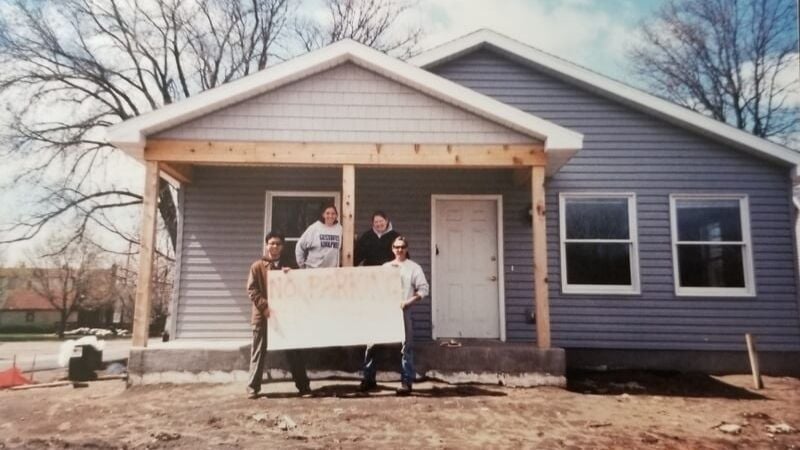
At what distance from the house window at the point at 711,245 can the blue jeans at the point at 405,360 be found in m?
4.83

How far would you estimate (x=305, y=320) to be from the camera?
18.0 feet

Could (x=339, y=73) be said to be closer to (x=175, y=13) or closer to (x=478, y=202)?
(x=478, y=202)

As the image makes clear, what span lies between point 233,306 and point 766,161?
8.89m

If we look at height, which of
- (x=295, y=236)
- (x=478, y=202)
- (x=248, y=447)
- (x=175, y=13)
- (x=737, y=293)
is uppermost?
(x=175, y=13)

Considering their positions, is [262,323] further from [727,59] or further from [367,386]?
[727,59]

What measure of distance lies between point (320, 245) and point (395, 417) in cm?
229

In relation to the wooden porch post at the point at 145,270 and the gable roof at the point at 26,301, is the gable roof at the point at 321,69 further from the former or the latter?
the gable roof at the point at 26,301

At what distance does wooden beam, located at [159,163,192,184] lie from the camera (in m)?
6.62

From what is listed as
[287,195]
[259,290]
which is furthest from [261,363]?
[287,195]

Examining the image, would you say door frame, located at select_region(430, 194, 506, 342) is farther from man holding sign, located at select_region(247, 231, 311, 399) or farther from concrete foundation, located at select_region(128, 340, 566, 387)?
man holding sign, located at select_region(247, 231, 311, 399)

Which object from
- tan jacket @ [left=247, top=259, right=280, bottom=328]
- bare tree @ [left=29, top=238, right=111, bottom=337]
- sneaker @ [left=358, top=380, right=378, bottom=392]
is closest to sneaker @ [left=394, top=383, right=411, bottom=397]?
sneaker @ [left=358, top=380, right=378, bottom=392]

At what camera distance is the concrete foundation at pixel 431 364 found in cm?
576

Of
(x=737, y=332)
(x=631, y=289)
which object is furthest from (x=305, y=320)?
(x=737, y=332)

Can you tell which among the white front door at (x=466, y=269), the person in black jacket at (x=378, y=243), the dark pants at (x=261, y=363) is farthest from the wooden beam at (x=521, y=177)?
the dark pants at (x=261, y=363)
